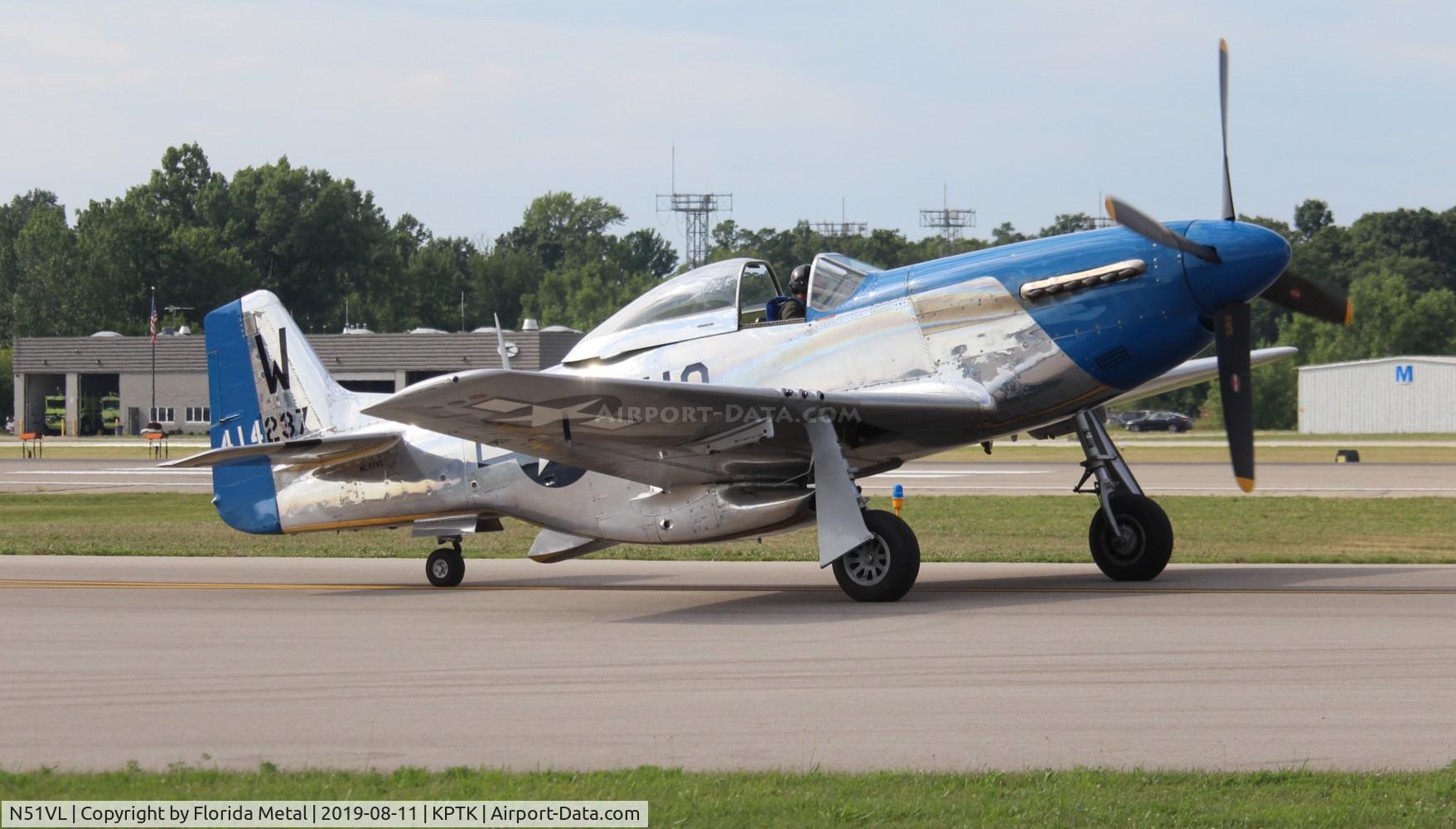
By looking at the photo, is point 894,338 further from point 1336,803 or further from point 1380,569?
point 1336,803

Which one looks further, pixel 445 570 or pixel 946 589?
pixel 445 570

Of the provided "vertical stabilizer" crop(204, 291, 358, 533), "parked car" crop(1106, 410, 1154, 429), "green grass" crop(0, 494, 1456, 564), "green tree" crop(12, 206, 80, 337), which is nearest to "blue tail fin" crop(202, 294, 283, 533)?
"vertical stabilizer" crop(204, 291, 358, 533)

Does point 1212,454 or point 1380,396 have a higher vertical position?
point 1380,396

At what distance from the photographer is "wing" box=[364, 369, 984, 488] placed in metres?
10.9

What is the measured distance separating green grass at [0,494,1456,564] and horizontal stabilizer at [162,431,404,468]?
166 inches

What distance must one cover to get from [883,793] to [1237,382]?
7836mm

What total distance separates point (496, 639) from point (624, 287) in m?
95.4

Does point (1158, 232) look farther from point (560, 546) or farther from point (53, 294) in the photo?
point (53, 294)

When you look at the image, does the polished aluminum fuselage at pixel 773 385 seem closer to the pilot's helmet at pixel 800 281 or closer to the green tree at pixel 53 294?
the pilot's helmet at pixel 800 281

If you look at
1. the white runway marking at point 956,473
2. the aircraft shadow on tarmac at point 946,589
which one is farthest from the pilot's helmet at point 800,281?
the white runway marking at point 956,473

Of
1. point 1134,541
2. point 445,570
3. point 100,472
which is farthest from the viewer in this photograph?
point 100,472

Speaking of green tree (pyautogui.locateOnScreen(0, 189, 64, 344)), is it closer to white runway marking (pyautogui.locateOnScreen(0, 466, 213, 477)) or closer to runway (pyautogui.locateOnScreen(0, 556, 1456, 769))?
white runway marking (pyautogui.locateOnScreen(0, 466, 213, 477))

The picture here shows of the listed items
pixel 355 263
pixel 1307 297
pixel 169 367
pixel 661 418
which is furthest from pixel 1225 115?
pixel 355 263

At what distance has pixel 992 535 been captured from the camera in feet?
67.6
